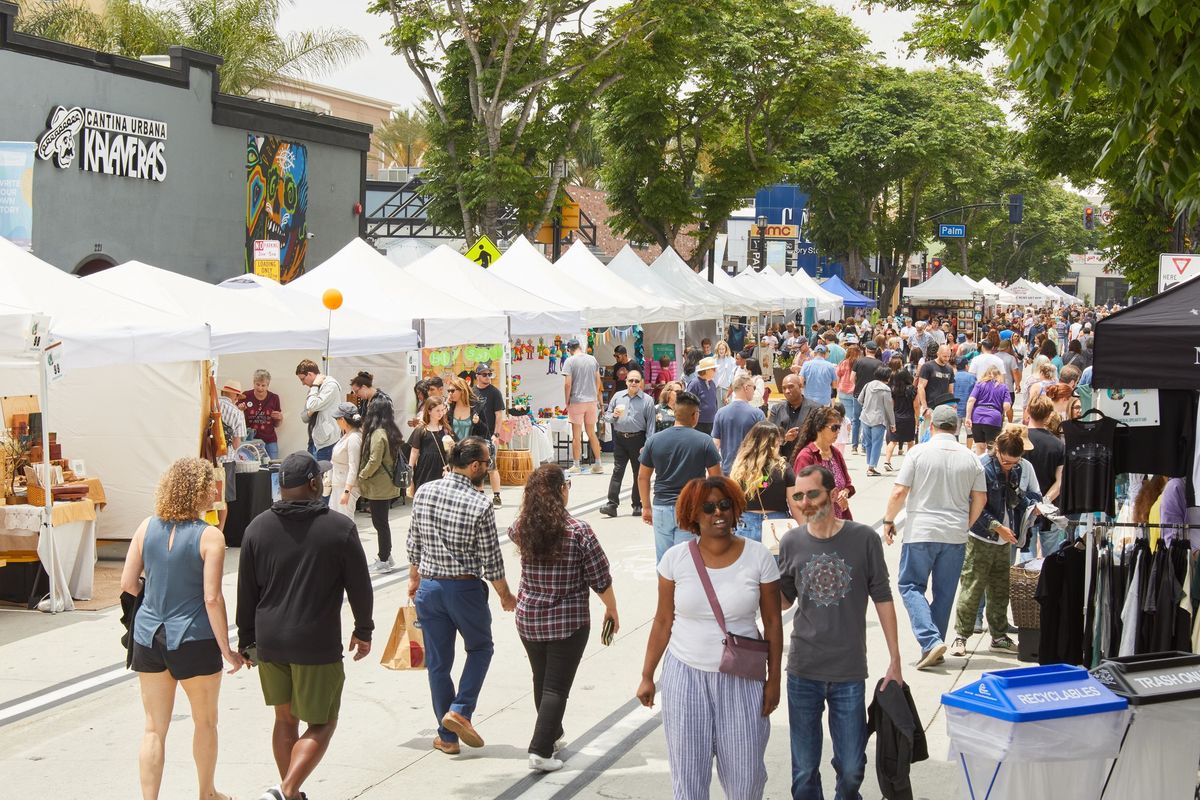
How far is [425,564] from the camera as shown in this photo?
7.06 meters

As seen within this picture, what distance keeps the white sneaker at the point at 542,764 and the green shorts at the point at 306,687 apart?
3.96ft

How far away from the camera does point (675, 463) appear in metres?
9.74

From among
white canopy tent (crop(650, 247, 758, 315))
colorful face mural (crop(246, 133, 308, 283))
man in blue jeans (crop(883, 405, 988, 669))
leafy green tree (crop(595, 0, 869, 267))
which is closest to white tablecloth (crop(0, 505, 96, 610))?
man in blue jeans (crop(883, 405, 988, 669))

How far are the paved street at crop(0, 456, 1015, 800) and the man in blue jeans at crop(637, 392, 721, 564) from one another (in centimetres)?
95

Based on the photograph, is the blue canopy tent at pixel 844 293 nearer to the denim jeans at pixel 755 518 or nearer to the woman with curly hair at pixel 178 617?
the denim jeans at pixel 755 518

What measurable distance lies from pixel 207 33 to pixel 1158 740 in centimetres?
3040

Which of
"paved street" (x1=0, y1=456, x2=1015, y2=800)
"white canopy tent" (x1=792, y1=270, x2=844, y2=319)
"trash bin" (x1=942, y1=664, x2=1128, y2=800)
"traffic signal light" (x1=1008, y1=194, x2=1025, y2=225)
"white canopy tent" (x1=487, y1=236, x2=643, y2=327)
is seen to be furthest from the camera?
"traffic signal light" (x1=1008, y1=194, x2=1025, y2=225)

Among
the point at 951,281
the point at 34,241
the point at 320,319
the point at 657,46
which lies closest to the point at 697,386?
the point at 320,319

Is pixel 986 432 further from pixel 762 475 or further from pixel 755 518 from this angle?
pixel 762 475

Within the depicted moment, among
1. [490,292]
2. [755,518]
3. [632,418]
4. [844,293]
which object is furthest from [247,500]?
[844,293]

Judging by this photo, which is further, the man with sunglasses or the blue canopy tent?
the blue canopy tent

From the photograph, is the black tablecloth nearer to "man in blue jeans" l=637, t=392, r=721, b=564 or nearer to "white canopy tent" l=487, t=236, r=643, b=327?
"man in blue jeans" l=637, t=392, r=721, b=564

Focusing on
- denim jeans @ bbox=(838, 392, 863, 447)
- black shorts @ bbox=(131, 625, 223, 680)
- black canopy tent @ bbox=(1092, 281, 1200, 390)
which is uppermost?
black canopy tent @ bbox=(1092, 281, 1200, 390)

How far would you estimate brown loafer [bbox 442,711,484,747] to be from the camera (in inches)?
284
